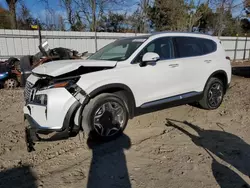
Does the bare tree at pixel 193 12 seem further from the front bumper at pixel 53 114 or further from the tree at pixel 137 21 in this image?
the front bumper at pixel 53 114

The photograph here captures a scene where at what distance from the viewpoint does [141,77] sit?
4.05 m

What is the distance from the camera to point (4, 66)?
8.07 metres

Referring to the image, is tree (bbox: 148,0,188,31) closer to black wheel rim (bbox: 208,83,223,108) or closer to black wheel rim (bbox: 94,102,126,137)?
black wheel rim (bbox: 208,83,223,108)

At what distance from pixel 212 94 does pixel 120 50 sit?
2443 millimetres

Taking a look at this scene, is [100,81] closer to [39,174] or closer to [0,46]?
[39,174]

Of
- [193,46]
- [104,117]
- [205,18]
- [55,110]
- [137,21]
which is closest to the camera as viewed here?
[55,110]

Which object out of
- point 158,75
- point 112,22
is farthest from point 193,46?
point 112,22

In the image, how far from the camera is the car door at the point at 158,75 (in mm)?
4047

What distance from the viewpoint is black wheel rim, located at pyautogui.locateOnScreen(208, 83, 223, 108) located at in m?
5.36

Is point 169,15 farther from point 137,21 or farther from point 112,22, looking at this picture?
point 112,22

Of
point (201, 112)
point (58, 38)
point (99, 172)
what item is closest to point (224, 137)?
point (201, 112)

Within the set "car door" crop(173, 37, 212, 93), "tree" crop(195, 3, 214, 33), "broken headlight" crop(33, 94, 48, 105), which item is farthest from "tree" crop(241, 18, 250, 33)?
"broken headlight" crop(33, 94, 48, 105)

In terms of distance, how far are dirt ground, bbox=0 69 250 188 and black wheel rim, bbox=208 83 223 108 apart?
593 mm

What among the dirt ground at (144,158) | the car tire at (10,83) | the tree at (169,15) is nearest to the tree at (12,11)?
the car tire at (10,83)
